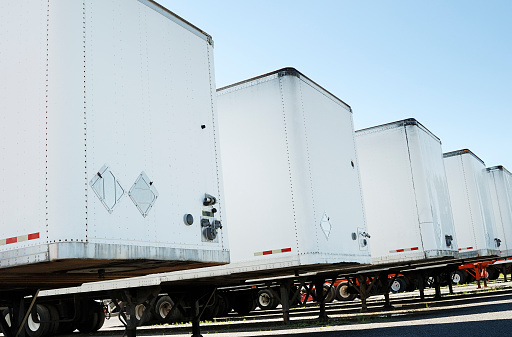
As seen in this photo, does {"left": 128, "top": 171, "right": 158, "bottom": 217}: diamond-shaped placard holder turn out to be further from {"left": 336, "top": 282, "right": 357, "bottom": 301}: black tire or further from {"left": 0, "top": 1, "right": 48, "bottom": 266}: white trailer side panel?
{"left": 336, "top": 282, "right": 357, "bottom": 301}: black tire

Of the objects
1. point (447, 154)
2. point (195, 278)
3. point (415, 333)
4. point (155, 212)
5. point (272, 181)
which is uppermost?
point (447, 154)

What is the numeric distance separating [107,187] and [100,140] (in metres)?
0.50

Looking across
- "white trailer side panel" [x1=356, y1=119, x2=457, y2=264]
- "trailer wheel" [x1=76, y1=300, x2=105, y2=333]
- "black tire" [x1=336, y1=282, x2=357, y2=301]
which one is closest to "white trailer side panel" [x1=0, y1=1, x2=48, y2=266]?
"trailer wheel" [x1=76, y1=300, x2=105, y2=333]

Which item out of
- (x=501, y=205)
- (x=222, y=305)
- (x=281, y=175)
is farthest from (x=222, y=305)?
(x=501, y=205)

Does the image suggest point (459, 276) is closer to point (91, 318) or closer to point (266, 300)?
point (266, 300)

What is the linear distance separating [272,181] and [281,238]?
956 millimetres

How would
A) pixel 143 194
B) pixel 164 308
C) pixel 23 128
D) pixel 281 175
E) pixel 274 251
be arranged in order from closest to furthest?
pixel 23 128
pixel 143 194
pixel 274 251
pixel 281 175
pixel 164 308

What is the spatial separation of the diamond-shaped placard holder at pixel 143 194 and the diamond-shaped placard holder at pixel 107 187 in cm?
24

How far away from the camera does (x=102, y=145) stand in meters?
5.96

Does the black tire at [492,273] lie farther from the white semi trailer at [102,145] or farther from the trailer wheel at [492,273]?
the white semi trailer at [102,145]

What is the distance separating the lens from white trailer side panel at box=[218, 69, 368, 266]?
9.23m

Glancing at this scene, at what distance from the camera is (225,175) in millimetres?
10047

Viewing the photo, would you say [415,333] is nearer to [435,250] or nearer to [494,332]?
[494,332]

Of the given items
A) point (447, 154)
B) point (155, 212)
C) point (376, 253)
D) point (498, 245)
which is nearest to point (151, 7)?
point (155, 212)
